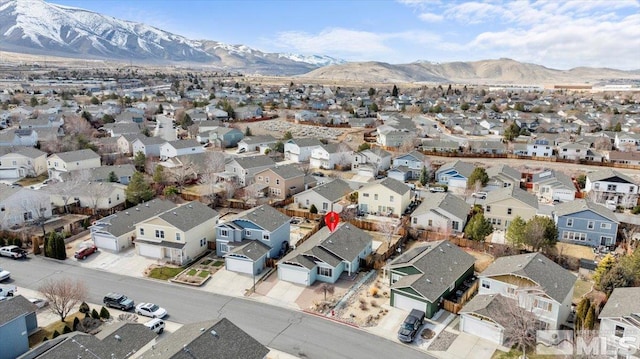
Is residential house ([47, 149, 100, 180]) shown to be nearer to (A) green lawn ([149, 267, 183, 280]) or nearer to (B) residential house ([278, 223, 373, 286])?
(A) green lawn ([149, 267, 183, 280])

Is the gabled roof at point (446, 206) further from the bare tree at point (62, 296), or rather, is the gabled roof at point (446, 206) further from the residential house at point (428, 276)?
the bare tree at point (62, 296)

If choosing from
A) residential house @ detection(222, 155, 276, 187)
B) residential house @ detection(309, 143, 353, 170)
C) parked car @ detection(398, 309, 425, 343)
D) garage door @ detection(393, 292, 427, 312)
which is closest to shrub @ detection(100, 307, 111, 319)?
parked car @ detection(398, 309, 425, 343)

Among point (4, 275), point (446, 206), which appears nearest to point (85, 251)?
point (4, 275)

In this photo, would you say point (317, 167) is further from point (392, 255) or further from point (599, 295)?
point (599, 295)

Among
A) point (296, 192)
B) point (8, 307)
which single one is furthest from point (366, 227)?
point (8, 307)

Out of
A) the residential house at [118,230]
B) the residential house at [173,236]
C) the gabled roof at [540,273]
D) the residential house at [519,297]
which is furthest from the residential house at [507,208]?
the residential house at [118,230]
